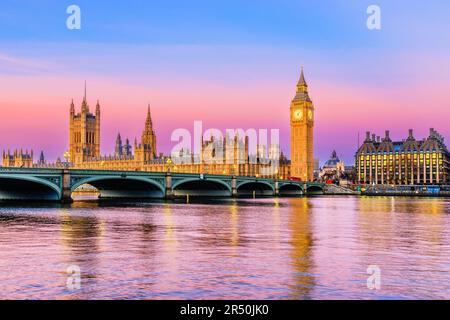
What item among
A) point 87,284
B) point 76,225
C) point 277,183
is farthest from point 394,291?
point 277,183

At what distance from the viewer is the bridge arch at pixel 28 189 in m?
62.6

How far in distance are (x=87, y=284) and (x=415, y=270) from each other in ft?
34.0

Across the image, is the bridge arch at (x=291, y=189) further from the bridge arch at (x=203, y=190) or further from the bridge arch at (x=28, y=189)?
the bridge arch at (x=28, y=189)

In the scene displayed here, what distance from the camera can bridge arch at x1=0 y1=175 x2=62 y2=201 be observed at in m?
62.6

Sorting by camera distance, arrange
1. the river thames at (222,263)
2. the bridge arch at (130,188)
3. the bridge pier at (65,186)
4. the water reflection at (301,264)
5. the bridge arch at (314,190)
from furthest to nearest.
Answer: the bridge arch at (314,190) < the bridge arch at (130,188) < the bridge pier at (65,186) < the water reflection at (301,264) < the river thames at (222,263)

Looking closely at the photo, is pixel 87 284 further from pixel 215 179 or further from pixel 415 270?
pixel 215 179

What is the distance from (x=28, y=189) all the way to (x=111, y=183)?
53.4ft

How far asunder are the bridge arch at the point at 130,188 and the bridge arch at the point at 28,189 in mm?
9863

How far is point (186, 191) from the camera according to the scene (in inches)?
4614

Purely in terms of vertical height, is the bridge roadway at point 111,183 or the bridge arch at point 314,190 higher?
the bridge roadway at point 111,183

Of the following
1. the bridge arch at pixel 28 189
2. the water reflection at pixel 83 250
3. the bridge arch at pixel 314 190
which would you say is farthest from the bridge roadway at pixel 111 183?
the bridge arch at pixel 314 190

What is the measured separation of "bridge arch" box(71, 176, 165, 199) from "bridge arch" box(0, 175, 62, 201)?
9863mm

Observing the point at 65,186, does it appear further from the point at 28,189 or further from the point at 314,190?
the point at 314,190
